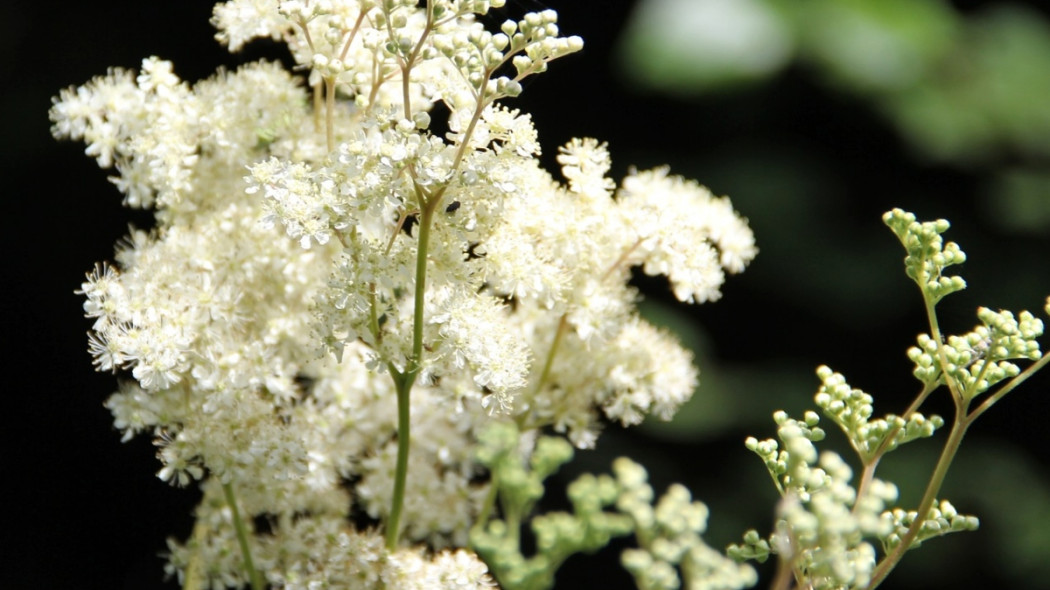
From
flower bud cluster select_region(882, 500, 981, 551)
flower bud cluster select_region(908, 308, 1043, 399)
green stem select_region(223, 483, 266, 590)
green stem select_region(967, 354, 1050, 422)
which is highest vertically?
green stem select_region(223, 483, 266, 590)

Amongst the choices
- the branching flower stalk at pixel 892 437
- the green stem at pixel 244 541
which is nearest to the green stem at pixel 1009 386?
the branching flower stalk at pixel 892 437

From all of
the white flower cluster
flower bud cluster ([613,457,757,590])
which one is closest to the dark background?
the white flower cluster

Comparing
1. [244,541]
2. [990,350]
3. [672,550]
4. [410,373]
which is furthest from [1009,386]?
[244,541]

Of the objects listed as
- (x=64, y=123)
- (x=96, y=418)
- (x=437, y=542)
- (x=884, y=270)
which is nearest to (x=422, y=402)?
(x=437, y=542)

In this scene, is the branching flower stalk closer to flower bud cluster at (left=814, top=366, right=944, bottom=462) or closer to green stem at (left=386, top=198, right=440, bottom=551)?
Result: flower bud cluster at (left=814, top=366, right=944, bottom=462)

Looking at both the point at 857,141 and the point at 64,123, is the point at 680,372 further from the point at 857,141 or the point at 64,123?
the point at 857,141

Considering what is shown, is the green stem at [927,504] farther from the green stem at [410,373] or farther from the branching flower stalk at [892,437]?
the green stem at [410,373]
